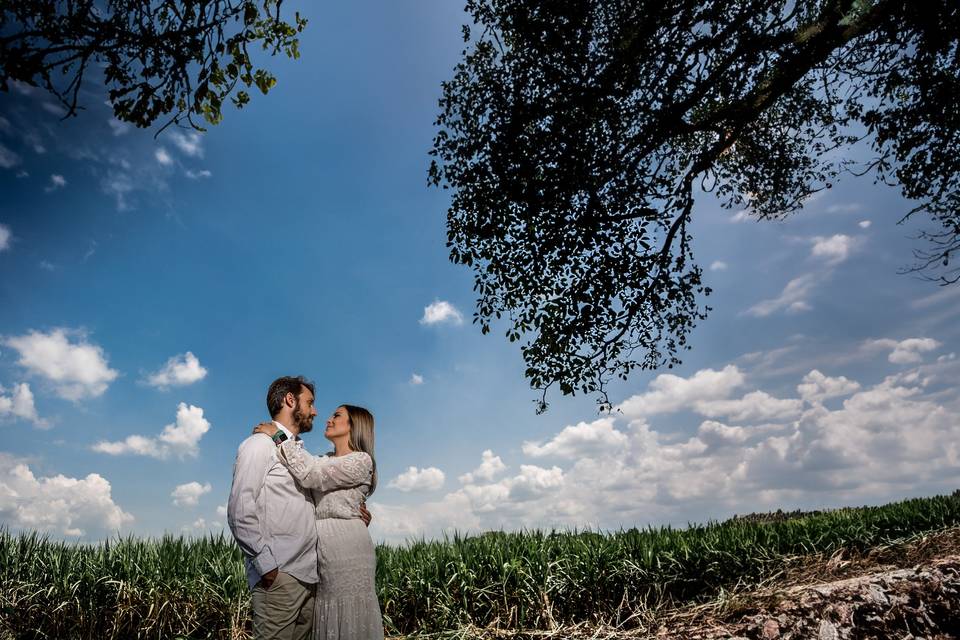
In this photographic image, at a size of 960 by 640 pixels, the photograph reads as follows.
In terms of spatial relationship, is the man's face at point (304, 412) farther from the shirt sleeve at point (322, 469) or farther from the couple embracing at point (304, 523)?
the shirt sleeve at point (322, 469)

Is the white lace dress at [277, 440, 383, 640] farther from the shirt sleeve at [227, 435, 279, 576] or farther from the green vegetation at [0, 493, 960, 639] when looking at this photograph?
the green vegetation at [0, 493, 960, 639]

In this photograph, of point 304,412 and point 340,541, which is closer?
point 340,541

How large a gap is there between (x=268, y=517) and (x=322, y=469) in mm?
449

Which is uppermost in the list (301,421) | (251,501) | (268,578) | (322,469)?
(301,421)

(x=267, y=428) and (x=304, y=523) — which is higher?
(x=267, y=428)

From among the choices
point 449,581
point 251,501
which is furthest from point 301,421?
point 449,581

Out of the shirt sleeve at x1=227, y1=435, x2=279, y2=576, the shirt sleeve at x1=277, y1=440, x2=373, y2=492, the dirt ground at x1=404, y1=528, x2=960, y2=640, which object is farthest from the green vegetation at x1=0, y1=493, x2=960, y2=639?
the shirt sleeve at x1=227, y1=435, x2=279, y2=576

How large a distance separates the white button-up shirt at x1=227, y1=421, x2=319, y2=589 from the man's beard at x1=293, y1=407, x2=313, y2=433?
1.01 ft

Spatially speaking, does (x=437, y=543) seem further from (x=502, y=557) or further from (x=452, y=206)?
(x=452, y=206)

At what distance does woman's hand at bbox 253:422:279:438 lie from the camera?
174 inches

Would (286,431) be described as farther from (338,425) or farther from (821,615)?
(821,615)

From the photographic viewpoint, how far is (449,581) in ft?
24.3

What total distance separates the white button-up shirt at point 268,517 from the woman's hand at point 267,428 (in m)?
0.05

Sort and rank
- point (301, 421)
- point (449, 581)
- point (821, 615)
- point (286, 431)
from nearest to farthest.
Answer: point (286, 431) < point (301, 421) < point (821, 615) < point (449, 581)
